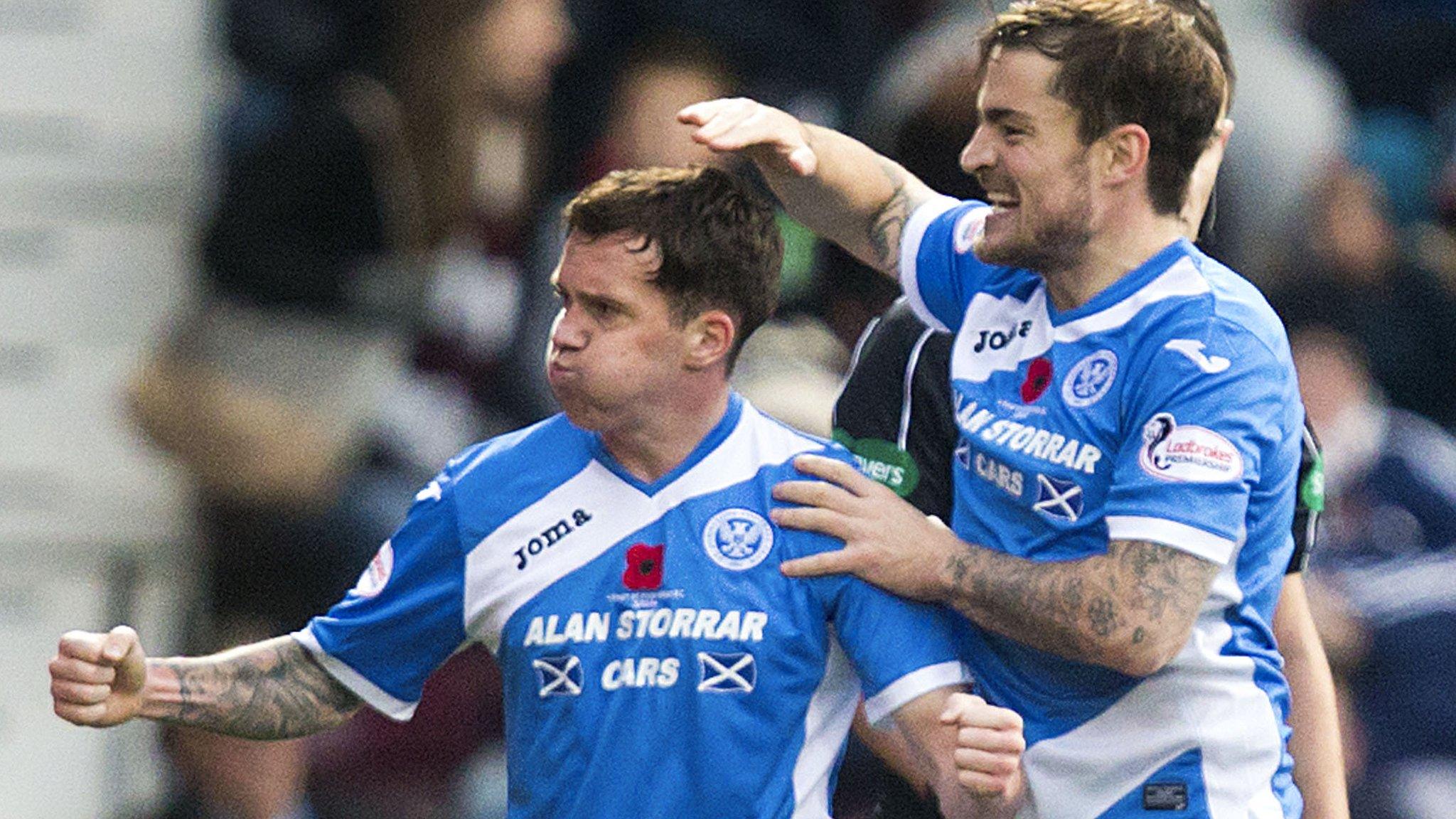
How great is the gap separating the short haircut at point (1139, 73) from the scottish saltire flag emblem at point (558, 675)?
1.19 metres

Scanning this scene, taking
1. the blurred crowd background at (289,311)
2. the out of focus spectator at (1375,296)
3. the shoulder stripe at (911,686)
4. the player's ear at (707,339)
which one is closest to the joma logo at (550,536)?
the player's ear at (707,339)

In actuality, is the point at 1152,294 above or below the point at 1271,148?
above

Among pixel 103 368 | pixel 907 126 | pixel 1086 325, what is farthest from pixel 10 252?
pixel 1086 325

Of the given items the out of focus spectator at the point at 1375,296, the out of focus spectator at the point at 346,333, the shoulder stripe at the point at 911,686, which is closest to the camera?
the shoulder stripe at the point at 911,686

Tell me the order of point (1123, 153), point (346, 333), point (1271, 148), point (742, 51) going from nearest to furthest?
1. point (1123, 153)
2. point (346, 333)
3. point (1271, 148)
4. point (742, 51)

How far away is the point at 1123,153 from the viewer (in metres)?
4.33

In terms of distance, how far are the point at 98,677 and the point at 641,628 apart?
0.87 m

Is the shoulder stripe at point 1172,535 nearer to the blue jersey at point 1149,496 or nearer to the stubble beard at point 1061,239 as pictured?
the blue jersey at point 1149,496

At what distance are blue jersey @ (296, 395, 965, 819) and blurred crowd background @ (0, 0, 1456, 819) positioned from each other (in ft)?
6.50

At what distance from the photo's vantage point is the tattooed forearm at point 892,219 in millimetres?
4918

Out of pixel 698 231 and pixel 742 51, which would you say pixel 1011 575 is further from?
pixel 742 51

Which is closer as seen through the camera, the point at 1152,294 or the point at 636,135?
the point at 1152,294

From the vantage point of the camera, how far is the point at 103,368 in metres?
7.29

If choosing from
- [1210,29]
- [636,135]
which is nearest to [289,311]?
[636,135]
